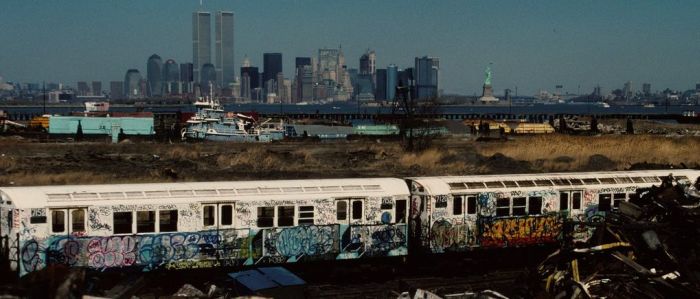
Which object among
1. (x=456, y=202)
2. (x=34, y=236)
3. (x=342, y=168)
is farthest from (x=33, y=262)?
(x=342, y=168)

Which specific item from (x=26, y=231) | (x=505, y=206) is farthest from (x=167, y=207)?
(x=505, y=206)

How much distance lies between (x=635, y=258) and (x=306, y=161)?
122 ft

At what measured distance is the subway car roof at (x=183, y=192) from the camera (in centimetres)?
1794

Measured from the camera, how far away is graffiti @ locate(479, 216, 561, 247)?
22.3 metres

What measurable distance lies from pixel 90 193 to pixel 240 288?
533cm

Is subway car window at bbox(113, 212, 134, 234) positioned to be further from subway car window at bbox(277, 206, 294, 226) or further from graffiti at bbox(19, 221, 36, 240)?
subway car window at bbox(277, 206, 294, 226)

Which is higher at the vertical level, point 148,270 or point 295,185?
point 295,185

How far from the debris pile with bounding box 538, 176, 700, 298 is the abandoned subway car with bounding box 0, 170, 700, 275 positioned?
490 cm

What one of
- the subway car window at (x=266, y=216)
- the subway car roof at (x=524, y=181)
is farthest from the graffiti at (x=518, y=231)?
the subway car window at (x=266, y=216)

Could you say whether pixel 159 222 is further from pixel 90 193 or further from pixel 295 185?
pixel 295 185

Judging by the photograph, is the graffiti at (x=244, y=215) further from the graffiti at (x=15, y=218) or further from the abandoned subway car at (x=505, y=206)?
the graffiti at (x=15, y=218)

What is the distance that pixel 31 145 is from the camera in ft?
211

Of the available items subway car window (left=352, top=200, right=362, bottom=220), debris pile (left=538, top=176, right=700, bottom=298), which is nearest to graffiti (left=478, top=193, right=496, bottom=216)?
subway car window (left=352, top=200, right=362, bottom=220)

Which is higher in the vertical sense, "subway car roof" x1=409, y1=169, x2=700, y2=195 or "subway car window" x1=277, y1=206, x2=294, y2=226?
"subway car roof" x1=409, y1=169, x2=700, y2=195
